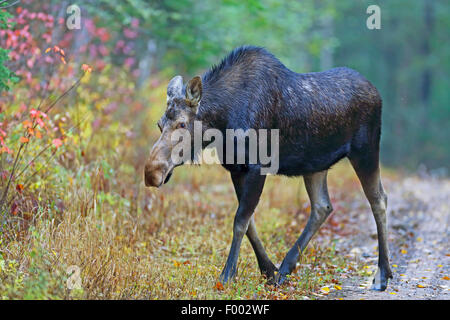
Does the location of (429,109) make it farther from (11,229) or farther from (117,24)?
(11,229)

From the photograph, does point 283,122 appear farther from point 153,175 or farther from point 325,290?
point 325,290

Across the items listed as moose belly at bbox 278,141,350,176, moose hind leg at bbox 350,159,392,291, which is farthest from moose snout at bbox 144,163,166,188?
moose hind leg at bbox 350,159,392,291

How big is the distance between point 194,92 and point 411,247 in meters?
4.63

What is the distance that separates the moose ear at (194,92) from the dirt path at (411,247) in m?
2.46

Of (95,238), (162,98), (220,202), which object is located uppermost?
(162,98)

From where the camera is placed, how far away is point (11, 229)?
6.30 metres

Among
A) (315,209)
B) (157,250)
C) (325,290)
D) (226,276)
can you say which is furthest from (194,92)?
(157,250)

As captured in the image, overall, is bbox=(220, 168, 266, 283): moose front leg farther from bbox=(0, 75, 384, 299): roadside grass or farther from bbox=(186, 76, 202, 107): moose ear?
bbox=(186, 76, 202, 107): moose ear

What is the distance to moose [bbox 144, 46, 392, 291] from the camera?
19.4ft

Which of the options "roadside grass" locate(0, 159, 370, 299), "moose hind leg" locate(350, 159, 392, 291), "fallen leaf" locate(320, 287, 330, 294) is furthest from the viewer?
"moose hind leg" locate(350, 159, 392, 291)

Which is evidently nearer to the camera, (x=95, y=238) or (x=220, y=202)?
(x=95, y=238)

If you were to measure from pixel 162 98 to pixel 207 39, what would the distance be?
7.38ft

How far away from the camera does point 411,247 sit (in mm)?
8656

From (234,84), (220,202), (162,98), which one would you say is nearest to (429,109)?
(162,98)
